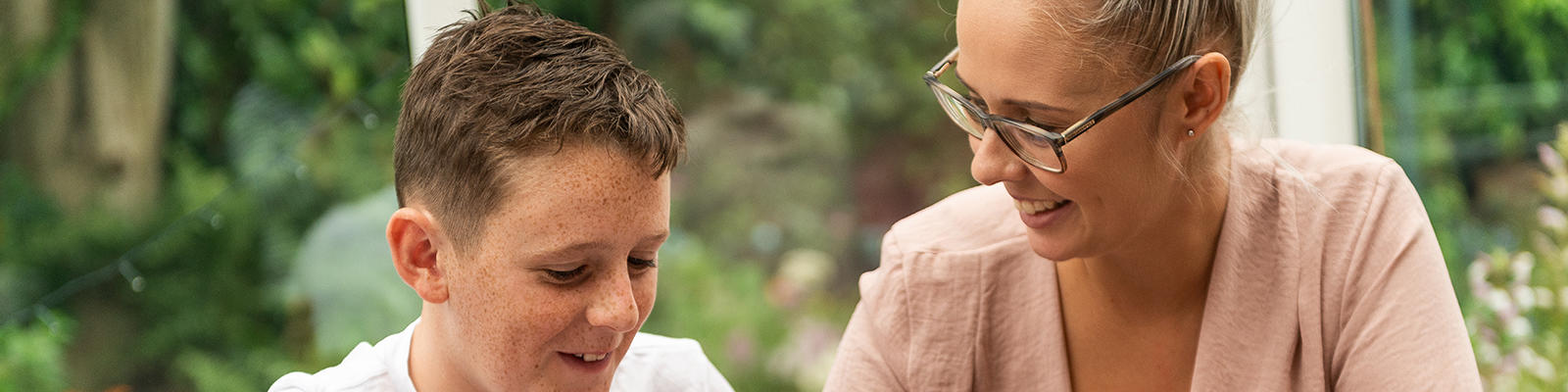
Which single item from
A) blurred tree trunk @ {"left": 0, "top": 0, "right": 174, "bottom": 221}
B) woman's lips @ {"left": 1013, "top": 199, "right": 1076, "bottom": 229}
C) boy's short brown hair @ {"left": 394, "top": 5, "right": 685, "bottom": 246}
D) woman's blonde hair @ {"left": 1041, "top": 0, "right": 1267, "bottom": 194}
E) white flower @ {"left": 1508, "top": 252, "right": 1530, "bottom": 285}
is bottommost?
white flower @ {"left": 1508, "top": 252, "right": 1530, "bottom": 285}

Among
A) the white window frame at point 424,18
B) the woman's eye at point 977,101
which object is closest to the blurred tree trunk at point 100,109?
the white window frame at point 424,18

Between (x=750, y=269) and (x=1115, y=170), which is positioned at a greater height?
(x=750, y=269)

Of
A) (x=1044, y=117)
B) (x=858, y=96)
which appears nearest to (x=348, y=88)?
(x=1044, y=117)

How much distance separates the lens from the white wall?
2.34 meters

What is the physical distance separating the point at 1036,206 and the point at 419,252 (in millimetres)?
646

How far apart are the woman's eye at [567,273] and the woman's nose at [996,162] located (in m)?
0.42

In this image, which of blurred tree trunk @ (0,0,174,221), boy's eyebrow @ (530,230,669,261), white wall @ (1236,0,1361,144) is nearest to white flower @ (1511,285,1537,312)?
white wall @ (1236,0,1361,144)

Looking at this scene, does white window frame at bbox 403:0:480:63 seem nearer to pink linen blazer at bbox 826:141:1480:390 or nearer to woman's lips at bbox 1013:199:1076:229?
pink linen blazer at bbox 826:141:1480:390

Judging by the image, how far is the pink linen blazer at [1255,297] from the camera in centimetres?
144

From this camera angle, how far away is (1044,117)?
Answer: 53.9 inches

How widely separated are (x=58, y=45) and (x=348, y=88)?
34 cm

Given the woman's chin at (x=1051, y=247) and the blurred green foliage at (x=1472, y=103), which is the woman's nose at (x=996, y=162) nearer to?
the woman's chin at (x=1051, y=247)

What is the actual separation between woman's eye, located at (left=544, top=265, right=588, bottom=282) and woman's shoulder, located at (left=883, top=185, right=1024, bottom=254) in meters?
0.47

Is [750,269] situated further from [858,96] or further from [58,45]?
[58,45]
